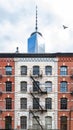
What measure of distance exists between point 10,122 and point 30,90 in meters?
5.79

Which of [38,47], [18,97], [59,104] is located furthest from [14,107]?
[38,47]

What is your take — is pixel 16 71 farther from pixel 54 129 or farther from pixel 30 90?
pixel 54 129

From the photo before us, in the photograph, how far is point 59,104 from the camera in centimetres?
7994

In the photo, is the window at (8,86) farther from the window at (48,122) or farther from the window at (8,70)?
the window at (48,122)

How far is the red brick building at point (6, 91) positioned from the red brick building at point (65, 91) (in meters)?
7.38

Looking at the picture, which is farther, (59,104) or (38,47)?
(38,47)

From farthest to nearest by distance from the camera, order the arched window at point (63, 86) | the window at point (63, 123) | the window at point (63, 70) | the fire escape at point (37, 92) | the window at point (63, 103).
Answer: the window at point (63, 70)
the arched window at point (63, 86)
the window at point (63, 103)
the fire escape at point (37, 92)
the window at point (63, 123)

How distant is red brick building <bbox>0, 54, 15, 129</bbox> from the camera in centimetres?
7959

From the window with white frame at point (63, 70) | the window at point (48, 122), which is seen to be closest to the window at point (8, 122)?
the window at point (48, 122)

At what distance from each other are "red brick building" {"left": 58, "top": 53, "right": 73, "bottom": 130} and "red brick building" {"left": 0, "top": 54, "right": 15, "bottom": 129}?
24.2 feet

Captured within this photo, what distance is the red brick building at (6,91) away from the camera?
3134 inches

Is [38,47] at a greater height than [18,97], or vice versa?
[38,47]

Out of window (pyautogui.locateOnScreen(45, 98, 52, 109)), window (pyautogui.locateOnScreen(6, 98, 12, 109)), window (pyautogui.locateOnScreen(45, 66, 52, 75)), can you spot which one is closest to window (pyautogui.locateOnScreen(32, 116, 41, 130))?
window (pyautogui.locateOnScreen(45, 98, 52, 109))

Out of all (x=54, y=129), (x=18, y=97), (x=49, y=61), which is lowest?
(x=54, y=129)
